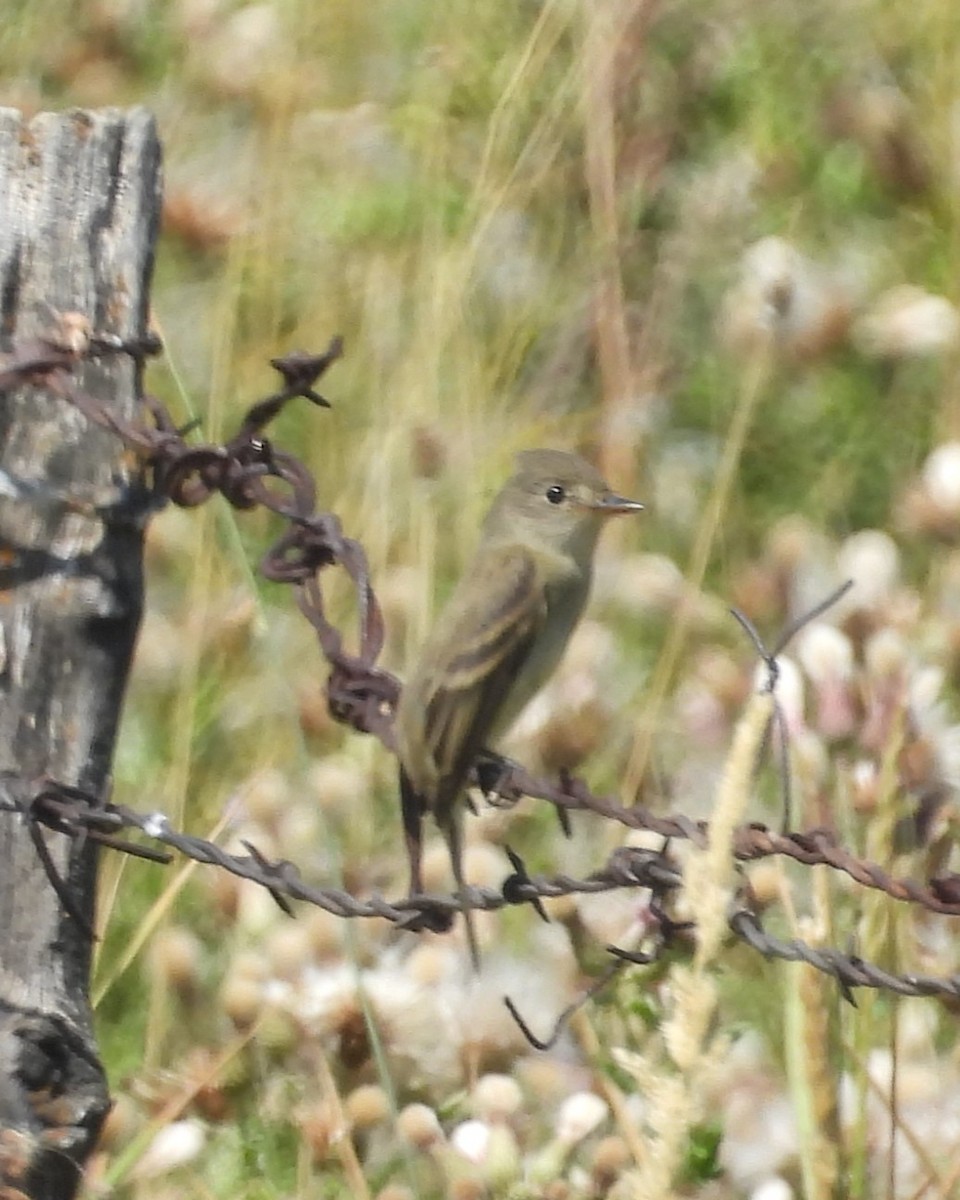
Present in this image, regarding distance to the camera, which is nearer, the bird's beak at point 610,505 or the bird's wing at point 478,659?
the bird's wing at point 478,659

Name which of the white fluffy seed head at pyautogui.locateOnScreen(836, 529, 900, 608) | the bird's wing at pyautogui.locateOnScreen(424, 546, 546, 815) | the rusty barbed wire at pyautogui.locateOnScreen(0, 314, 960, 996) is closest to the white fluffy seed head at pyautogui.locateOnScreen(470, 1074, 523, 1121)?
the bird's wing at pyautogui.locateOnScreen(424, 546, 546, 815)

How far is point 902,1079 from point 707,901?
153 centimetres

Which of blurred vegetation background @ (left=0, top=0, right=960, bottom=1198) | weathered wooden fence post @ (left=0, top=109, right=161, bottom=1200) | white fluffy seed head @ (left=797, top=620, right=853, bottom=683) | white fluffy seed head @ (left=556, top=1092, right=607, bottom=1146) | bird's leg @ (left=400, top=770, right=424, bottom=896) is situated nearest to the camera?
weathered wooden fence post @ (left=0, top=109, right=161, bottom=1200)

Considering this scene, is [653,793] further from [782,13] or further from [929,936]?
[782,13]

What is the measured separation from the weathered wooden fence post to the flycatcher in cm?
36

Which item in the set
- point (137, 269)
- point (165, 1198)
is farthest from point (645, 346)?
point (137, 269)

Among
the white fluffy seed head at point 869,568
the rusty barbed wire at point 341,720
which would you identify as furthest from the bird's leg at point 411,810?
the white fluffy seed head at point 869,568

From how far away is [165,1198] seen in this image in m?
2.84

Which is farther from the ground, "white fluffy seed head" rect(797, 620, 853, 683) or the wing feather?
"white fluffy seed head" rect(797, 620, 853, 683)

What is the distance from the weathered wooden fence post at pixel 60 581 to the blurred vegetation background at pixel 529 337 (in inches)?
48.1

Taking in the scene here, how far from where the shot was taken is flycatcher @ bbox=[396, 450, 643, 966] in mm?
2484

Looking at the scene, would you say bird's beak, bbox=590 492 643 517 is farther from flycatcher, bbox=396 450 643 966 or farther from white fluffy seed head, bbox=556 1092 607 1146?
white fluffy seed head, bbox=556 1092 607 1146

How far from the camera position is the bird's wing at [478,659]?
2.50m

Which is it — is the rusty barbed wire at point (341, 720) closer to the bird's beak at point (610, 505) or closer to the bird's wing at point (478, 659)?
the bird's wing at point (478, 659)
